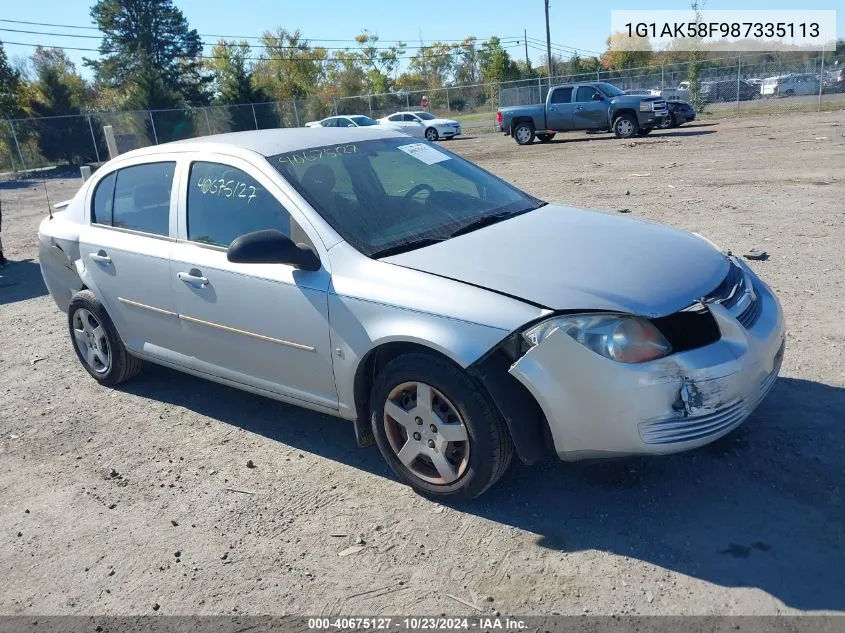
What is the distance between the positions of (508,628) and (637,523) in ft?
2.77

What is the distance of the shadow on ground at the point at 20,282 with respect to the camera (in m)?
8.75

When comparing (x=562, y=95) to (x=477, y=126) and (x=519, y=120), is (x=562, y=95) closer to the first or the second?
(x=519, y=120)

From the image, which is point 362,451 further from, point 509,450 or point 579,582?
point 579,582

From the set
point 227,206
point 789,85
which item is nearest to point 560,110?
point 789,85

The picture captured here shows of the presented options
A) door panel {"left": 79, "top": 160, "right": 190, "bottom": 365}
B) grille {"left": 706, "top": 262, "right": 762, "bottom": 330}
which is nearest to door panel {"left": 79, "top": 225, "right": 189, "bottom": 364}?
door panel {"left": 79, "top": 160, "right": 190, "bottom": 365}

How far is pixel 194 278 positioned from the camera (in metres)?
4.16

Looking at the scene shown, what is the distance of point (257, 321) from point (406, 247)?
0.93 metres

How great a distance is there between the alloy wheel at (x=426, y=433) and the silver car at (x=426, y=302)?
1 centimetres

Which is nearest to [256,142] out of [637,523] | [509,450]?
[509,450]

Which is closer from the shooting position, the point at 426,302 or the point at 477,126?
the point at 426,302

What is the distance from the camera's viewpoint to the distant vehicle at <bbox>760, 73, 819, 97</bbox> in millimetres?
33844

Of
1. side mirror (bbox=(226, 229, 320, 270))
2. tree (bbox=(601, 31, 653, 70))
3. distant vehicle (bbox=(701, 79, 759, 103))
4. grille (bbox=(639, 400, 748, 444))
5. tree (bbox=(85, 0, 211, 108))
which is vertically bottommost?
grille (bbox=(639, 400, 748, 444))

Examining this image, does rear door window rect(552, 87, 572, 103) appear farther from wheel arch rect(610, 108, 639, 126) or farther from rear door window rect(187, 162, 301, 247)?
rear door window rect(187, 162, 301, 247)

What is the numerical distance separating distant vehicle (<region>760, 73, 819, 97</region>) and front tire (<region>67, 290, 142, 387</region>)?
36.3m
